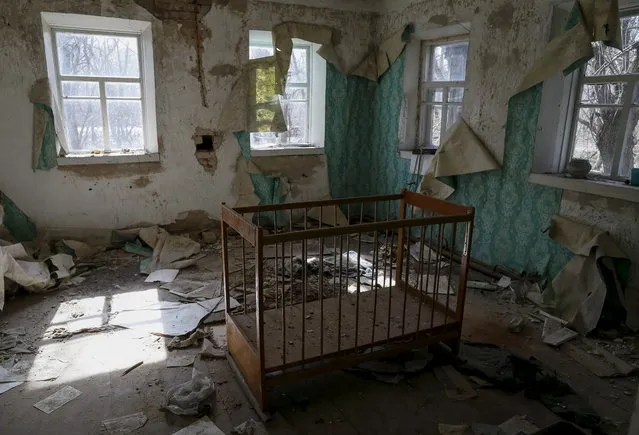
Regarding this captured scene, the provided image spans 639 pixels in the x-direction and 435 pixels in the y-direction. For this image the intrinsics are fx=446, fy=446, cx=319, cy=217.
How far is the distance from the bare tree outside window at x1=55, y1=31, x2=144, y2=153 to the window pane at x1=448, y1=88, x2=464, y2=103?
3458 millimetres

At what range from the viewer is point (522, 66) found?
3.86 metres

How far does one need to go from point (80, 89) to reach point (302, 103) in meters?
2.55

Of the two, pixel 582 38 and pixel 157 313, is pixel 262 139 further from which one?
pixel 582 38

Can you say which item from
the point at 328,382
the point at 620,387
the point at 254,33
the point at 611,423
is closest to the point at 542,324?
the point at 620,387

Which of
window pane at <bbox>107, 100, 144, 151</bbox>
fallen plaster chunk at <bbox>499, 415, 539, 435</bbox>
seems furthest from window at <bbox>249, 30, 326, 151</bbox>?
fallen plaster chunk at <bbox>499, 415, 539, 435</bbox>

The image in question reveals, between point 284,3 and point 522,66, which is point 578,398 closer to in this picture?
point 522,66

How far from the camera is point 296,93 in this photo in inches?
225

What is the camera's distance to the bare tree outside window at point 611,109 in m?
3.35

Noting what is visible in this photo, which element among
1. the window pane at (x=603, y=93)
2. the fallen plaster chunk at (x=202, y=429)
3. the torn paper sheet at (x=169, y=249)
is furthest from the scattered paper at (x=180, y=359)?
the window pane at (x=603, y=93)

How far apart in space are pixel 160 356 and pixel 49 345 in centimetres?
80

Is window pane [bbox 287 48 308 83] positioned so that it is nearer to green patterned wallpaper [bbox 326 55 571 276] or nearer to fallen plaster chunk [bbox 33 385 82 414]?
green patterned wallpaper [bbox 326 55 571 276]

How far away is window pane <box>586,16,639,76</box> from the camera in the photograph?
3.31m

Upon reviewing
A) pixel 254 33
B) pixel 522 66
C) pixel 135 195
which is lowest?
pixel 135 195

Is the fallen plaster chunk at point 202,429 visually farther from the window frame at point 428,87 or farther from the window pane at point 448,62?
the window pane at point 448,62
